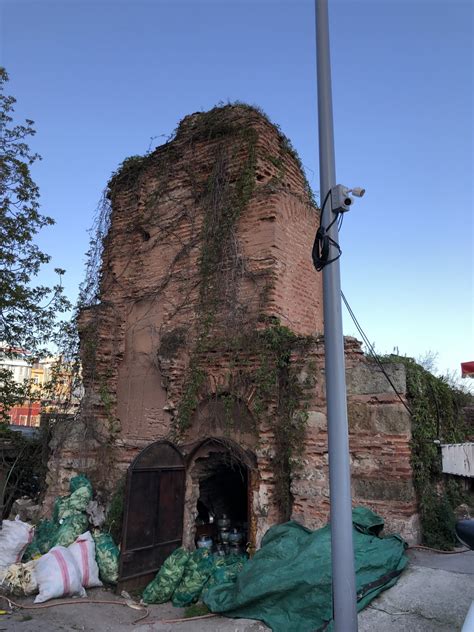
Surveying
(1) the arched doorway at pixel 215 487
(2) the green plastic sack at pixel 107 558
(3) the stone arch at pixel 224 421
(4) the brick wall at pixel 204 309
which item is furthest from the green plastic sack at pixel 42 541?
(3) the stone arch at pixel 224 421

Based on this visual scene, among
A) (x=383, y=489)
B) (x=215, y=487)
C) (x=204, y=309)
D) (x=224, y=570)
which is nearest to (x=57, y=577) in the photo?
(x=224, y=570)

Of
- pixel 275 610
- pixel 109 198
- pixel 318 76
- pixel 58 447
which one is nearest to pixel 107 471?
pixel 58 447

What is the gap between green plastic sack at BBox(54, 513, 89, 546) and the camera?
25.6 feet

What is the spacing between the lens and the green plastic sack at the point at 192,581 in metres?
6.49

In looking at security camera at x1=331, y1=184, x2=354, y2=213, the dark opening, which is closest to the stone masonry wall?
the dark opening

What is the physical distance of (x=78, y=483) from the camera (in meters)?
9.09

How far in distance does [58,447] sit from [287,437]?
5039 millimetres

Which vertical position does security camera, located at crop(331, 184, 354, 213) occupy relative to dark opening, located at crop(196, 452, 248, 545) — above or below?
above

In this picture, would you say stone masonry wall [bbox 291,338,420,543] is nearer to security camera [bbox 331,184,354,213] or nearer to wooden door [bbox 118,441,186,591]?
wooden door [bbox 118,441,186,591]

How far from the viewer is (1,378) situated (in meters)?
11.4

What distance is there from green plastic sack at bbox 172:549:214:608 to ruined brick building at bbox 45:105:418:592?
2.37 feet

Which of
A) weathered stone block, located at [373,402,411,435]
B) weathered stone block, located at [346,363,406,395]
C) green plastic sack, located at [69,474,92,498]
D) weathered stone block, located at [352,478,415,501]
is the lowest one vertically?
green plastic sack, located at [69,474,92,498]

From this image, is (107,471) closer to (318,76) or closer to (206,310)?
(206,310)

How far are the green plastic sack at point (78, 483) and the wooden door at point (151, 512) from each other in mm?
2024
